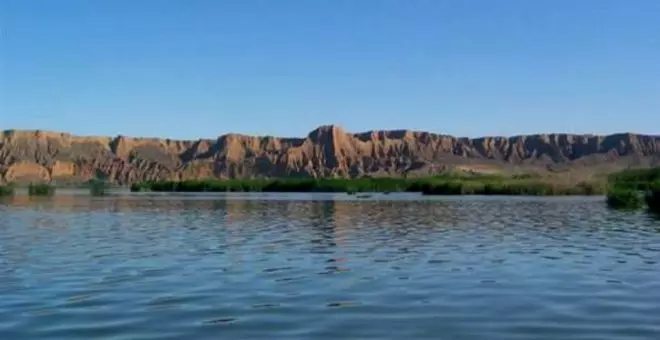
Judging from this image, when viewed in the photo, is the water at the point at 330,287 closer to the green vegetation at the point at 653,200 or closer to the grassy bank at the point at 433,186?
the green vegetation at the point at 653,200

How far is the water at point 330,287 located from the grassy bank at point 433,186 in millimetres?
83339

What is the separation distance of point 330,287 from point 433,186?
119m

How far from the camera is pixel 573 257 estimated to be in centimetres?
2514

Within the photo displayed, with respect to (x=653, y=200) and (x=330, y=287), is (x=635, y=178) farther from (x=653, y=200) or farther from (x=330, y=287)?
(x=330, y=287)

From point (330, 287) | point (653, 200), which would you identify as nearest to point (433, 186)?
point (653, 200)

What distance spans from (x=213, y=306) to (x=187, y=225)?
95.4ft

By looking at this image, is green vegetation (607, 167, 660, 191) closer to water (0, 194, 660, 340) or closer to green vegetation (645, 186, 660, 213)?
green vegetation (645, 186, 660, 213)

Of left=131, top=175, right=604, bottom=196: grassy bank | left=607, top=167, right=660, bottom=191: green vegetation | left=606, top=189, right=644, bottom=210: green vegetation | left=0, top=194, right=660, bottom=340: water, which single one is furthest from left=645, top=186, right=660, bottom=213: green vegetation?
left=131, top=175, right=604, bottom=196: grassy bank

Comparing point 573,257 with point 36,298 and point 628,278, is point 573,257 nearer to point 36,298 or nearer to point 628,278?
point 628,278

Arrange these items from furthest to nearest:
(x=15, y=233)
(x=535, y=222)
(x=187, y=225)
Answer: (x=535, y=222) → (x=187, y=225) → (x=15, y=233)

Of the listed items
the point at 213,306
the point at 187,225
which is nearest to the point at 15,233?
the point at 187,225

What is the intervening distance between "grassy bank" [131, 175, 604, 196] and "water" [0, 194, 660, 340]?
83.3m

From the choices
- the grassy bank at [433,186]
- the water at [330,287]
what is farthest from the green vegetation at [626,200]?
the grassy bank at [433,186]

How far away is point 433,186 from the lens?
13525 cm
